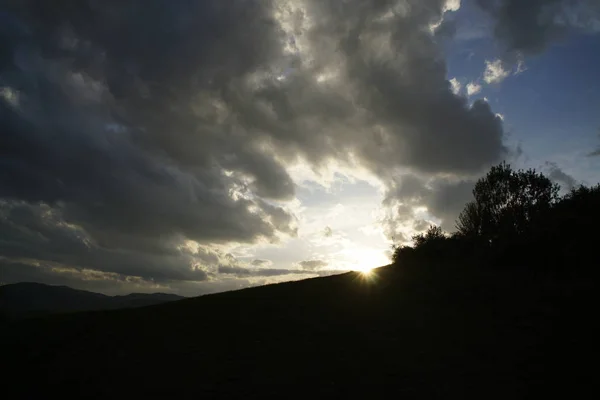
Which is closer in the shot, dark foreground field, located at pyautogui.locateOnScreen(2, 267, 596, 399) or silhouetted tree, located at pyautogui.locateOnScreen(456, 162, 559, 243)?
dark foreground field, located at pyautogui.locateOnScreen(2, 267, 596, 399)

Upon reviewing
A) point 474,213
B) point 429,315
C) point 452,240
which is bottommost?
point 429,315

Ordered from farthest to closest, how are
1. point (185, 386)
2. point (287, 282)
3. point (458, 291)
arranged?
point (287, 282)
point (458, 291)
point (185, 386)

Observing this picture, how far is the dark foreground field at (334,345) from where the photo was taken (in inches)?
500

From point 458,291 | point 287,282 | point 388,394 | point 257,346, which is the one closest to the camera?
point 388,394

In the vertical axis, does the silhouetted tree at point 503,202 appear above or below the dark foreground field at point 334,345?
above

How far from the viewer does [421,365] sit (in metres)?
14.0

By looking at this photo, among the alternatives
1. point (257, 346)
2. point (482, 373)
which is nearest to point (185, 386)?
point (257, 346)

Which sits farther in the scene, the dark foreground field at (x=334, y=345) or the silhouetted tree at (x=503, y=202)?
the silhouetted tree at (x=503, y=202)

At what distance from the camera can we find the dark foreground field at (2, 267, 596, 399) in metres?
12.7

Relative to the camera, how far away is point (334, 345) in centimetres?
1642

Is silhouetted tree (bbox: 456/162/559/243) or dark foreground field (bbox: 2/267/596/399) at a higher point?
silhouetted tree (bbox: 456/162/559/243)

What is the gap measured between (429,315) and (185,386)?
44.3 feet

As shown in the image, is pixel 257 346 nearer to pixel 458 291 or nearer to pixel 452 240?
pixel 458 291

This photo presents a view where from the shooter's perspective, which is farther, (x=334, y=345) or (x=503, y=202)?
(x=503, y=202)
